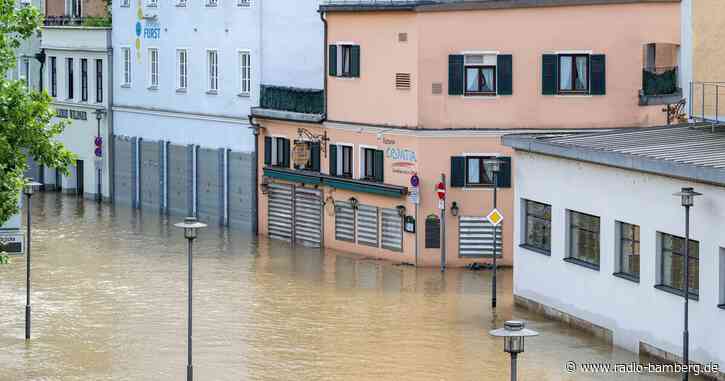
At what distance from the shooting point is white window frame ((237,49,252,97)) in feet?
189

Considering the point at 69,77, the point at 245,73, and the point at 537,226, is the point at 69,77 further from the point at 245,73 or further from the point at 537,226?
the point at 537,226

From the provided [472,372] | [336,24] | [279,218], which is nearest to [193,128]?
[279,218]

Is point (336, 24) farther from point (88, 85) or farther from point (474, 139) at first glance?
point (88, 85)

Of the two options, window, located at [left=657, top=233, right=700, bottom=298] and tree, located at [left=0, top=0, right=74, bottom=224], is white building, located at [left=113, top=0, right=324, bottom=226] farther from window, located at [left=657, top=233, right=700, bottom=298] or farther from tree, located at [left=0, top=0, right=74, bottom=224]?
tree, located at [left=0, top=0, right=74, bottom=224]

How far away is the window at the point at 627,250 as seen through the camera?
114 ft

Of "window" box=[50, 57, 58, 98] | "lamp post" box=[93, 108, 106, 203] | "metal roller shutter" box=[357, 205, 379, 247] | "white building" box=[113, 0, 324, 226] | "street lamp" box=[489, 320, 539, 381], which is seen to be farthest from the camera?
"window" box=[50, 57, 58, 98]

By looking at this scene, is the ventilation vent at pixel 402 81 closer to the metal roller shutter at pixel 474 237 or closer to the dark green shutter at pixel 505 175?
the dark green shutter at pixel 505 175

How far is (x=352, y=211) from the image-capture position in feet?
167

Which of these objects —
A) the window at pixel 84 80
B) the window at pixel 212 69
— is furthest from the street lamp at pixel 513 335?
the window at pixel 84 80

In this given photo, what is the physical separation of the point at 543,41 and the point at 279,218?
1158 cm

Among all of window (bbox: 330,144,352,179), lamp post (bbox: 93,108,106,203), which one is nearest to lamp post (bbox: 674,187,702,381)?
window (bbox: 330,144,352,179)

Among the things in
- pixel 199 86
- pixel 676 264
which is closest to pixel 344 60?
pixel 199 86

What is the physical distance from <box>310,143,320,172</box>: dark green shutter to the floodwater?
8.28 feet

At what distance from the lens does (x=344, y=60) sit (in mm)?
51156
